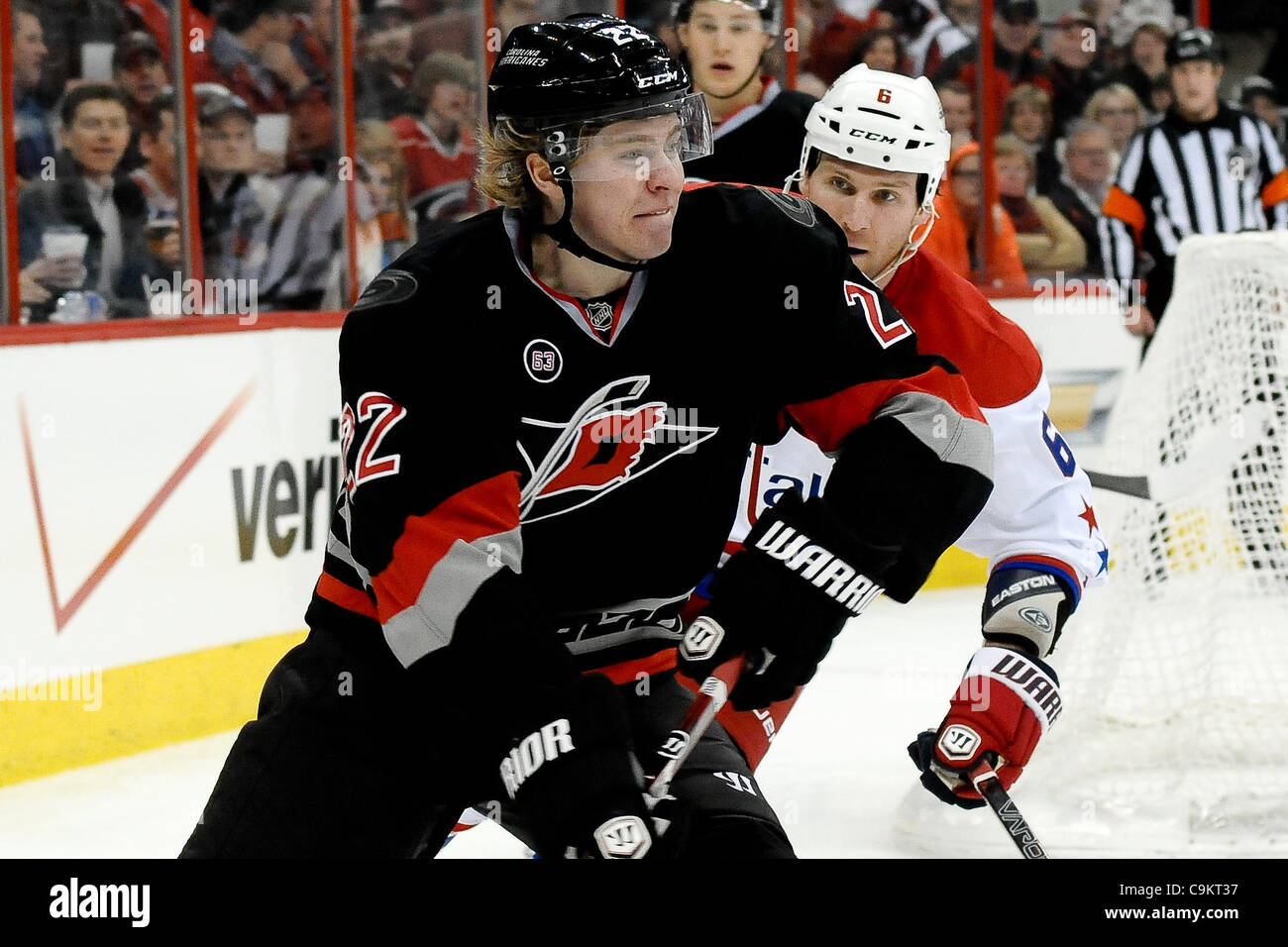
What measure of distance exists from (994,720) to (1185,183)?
4469 mm

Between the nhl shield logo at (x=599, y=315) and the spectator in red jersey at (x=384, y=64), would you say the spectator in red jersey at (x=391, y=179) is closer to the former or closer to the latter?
the spectator in red jersey at (x=384, y=64)

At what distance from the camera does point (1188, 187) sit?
6.54m

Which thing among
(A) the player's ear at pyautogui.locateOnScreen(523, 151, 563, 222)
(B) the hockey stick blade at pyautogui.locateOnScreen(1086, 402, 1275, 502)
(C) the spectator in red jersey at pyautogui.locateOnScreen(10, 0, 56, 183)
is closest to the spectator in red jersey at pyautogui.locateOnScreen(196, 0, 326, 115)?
(C) the spectator in red jersey at pyautogui.locateOnScreen(10, 0, 56, 183)

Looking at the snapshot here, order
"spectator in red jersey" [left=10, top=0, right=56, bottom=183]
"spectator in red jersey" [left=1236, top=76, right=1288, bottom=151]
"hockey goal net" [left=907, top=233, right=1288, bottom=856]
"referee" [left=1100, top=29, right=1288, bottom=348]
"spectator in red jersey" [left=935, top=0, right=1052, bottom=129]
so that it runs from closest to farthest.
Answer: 1. "hockey goal net" [left=907, top=233, right=1288, bottom=856]
2. "spectator in red jersey" [left=10, top=0, right=56, bottom=183]
3. "referee" [left=1100, top=29, right=1288, bottom=348]
4. "spectator in red jersey" [left=935, top=0, right=1052, bottom=129]
5. "spectator in red jersey" [left=1236, top=76, right=1288, bottom=151]

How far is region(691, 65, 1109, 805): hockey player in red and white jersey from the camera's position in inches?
98.6

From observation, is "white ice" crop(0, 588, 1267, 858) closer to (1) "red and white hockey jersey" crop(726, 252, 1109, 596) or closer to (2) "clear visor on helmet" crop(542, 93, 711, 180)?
(1) "red and white hockey jersey" crop(726, 252, 1109, 596)

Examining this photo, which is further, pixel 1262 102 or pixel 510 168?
pixel 1262 102

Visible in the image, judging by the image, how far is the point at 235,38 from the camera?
5.23 metres

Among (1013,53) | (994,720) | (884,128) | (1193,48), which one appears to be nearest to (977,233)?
(1013,53)

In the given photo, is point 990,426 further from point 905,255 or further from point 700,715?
point 700,715

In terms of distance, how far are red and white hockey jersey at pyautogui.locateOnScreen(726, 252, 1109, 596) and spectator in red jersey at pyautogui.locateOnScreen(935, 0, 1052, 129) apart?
4.71 metres

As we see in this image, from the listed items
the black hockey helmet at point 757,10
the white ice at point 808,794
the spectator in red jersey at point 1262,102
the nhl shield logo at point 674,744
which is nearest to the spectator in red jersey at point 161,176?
the white ice at point 808,794

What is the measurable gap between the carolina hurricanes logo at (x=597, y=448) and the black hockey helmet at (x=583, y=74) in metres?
0.29

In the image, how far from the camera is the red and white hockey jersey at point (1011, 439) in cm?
269
